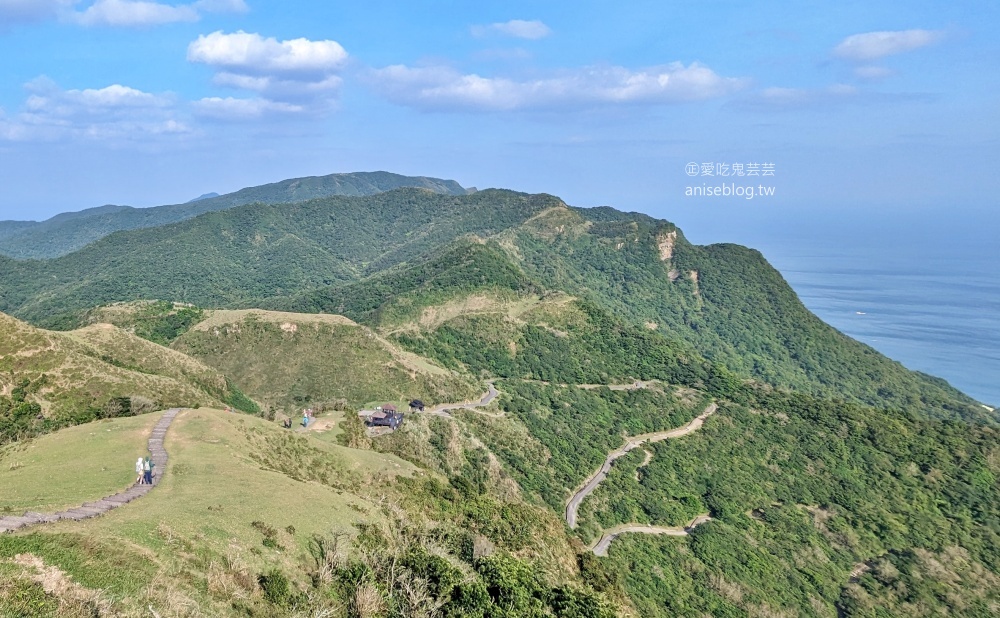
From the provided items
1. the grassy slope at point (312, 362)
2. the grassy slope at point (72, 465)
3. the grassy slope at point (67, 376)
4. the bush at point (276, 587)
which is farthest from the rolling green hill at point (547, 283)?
the bush at point (276, 587)

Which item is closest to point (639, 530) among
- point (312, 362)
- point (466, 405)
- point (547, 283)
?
point (466, 405)

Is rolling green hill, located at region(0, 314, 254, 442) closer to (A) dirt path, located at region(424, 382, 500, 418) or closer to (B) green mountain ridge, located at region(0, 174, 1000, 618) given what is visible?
(B) green mountain ridge, located at region(0, 174, 1000, 618)

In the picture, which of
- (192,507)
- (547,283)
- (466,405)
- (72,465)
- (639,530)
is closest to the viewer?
(192,507)

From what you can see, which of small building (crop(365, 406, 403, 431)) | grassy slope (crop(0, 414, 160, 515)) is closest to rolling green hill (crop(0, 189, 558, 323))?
small building (crop(365, 406, 403, 431))

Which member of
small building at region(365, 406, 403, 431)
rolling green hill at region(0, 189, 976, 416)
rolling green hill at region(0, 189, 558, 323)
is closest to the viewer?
small building at region(365, 406, 403, 431)

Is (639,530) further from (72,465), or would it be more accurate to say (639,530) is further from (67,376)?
(67,376)

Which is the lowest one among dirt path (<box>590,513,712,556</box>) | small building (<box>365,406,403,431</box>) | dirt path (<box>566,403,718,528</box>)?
dirt path (<box>590,513,712,556</box>)

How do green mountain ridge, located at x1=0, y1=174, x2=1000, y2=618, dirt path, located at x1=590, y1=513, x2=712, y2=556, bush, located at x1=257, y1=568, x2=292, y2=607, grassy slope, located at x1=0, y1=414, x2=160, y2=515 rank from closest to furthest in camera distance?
bush, located at x1=257, y1=568, x2=292, y2=607 < green mountain ridge, located at x1=0, y1=174, x2=1000, y2=618 < grassy slope, located at x1=0, y1=414, x2=160, y2=515 < dirt path, located at x1=590, y1=513, x2=712, y2=556
